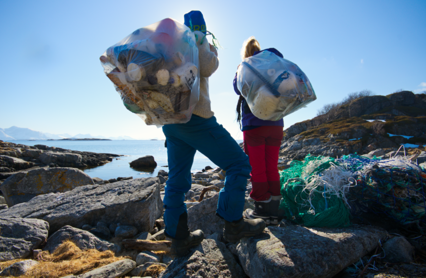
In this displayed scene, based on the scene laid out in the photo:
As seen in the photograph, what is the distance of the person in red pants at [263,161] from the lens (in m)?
2.51

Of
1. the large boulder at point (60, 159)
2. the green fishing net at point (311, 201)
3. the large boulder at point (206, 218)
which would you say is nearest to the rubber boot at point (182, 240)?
the large boulder at point (206, 218)

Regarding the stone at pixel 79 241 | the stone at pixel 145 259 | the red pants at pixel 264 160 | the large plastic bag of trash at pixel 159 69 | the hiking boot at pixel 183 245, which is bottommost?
the stone at pixel 145 259

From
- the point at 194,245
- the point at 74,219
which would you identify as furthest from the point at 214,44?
the point at 74,219

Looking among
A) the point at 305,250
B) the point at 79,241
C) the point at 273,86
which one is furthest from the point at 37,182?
the point at 305,250

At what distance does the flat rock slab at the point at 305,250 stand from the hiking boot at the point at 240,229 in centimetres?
6

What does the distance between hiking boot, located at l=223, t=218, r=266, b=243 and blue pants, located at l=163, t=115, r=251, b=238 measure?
0.06m

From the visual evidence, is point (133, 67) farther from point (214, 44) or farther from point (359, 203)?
point (359, 203)

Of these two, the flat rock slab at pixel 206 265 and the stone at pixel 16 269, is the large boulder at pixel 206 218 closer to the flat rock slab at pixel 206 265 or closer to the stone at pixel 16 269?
the flat rock slab at pixel 206 265

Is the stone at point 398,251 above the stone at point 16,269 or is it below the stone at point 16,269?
above

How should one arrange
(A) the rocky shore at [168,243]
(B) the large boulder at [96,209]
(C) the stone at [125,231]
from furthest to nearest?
(B) the large boulder at [96,209] < (C) the stone at [125,231] < (A) the rocky shore at [168,243]

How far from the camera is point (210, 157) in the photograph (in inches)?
76.9

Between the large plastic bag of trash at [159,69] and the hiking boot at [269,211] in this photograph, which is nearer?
the large plastic bag of trash at [159,69]

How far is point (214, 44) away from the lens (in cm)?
201

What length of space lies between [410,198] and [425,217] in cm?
18
